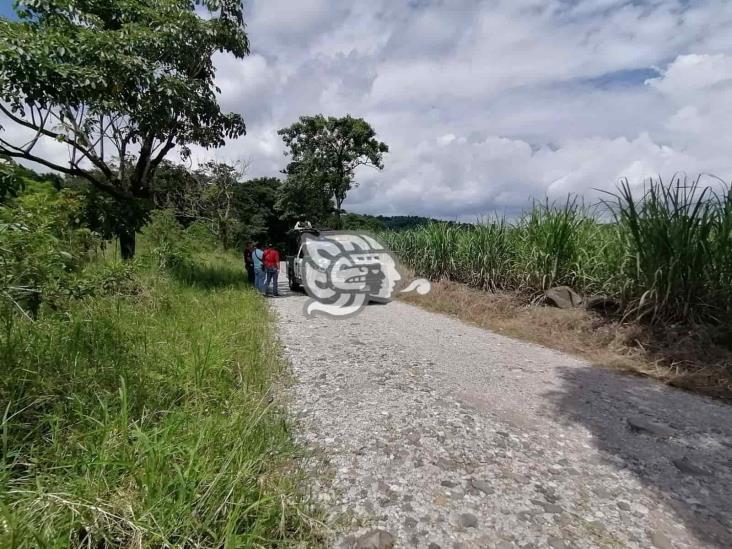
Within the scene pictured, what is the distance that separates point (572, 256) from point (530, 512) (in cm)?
690

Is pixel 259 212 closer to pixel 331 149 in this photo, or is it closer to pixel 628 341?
pixel 331 149

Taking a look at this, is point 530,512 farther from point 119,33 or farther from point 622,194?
point 119,33

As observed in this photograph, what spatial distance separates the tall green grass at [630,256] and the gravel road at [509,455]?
1883 millimetres

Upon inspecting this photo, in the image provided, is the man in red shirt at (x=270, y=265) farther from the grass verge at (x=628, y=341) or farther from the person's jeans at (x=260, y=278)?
the grass verge at (x=628, y=341)

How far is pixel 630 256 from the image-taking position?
19.2 feet

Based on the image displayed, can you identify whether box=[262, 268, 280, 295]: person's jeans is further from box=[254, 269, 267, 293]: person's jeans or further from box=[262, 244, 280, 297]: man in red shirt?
box=[254, 269, 267, 293]: person's jeans

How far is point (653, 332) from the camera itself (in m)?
5.26

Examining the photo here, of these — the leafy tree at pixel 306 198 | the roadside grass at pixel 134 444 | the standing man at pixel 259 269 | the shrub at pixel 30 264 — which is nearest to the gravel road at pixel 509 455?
the roadside grass at pixel 134 444

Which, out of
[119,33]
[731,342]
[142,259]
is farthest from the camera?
[119,33]

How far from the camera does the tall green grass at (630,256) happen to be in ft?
16.7

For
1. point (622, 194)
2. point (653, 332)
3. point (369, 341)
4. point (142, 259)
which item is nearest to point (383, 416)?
point (369, 341)

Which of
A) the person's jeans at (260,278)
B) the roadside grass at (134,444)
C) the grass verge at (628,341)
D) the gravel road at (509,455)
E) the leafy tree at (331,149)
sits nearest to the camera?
the roadside grass at (134,444)

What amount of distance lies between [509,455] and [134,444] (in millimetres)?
2369

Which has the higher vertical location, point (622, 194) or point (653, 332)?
point (622, 194)
